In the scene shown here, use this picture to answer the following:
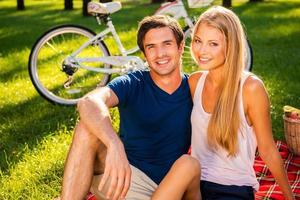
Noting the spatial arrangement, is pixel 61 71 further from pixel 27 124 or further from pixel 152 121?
pixel 152 121

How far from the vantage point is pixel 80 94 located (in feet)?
20.5

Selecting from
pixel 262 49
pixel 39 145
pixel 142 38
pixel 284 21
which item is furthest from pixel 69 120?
pixel 284 21

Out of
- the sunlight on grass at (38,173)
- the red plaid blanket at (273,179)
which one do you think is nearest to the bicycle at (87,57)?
the sunlight on grass at (38,173)

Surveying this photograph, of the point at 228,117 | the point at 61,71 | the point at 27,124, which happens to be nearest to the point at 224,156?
the point at 228,117

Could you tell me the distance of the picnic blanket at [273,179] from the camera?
3.68m

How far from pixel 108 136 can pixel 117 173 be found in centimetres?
22

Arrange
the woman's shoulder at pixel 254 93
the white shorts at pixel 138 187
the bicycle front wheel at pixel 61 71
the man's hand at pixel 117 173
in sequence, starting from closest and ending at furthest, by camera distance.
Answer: the man's hand at pixel 117 173 → the woman's shoulder at pixel 254 93 → the white shorts at pixel 138 187 → the bicycle front wheel at pixel 61 71

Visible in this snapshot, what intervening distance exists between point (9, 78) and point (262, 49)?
165 inches

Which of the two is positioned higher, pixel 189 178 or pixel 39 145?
pixel 189 178

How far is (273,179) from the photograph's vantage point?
3994 mm

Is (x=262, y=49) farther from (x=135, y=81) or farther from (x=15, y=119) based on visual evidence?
(x=135, y=81)

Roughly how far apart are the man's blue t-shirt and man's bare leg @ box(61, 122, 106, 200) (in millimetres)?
345

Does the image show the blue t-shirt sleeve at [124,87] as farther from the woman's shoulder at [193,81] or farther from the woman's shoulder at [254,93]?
the woman's shoulder at [254,93]

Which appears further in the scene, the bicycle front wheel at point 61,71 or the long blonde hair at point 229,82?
the bicycle front wheel at point 61,71
